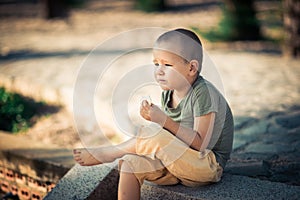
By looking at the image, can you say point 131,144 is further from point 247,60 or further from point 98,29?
point 98,29

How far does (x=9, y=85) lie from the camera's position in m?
5.06

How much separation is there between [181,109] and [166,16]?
777 cm

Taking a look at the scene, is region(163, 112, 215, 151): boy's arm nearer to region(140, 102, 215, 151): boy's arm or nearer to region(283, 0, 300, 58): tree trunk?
region(140, 102, 215, 151): boy's arm

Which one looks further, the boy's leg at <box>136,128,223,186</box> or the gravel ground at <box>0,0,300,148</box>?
the gravel ground at <box>0,0,300,148</box>

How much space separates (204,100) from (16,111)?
2.98 metres

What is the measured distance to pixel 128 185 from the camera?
6.76ft

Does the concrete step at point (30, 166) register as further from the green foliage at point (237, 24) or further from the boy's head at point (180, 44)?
the green foliage at point (237, 24)

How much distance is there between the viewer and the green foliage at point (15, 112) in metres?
4.34

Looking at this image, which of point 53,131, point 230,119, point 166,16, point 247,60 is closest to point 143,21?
point 166,16

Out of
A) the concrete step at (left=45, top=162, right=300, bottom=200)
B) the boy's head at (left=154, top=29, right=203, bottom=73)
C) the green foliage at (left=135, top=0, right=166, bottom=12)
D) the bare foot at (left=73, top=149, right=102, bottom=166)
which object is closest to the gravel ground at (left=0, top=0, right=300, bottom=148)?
the green foliage at (left=135, top=0, right=166, bottom=12)

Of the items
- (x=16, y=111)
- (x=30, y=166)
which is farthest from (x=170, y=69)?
(x=16, y=111)

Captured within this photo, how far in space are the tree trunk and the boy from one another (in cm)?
421

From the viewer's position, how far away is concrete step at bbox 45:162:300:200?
2.08 metres

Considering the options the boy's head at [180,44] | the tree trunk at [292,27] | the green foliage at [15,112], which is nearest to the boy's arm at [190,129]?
the boy's head at [180,44]
